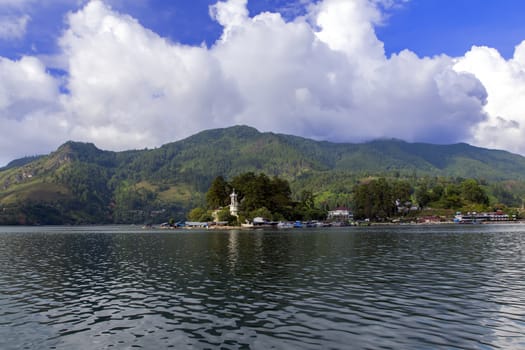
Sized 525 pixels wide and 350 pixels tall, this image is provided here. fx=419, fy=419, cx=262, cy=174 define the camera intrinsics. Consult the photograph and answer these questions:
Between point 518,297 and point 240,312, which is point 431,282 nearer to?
point 518,297

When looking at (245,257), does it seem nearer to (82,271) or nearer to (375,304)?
(82,271)

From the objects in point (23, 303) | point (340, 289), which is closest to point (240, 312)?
point (340, 289)

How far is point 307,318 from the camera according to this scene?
99.9 ft

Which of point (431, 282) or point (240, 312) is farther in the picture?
point (431, 282)

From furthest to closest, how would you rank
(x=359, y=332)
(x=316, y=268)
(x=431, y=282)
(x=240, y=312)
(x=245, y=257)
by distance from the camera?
(x=245, y=257) → (x=316, y=268) → (x=431, y=282) → (x=240, y=312) → (x=359, y=332)

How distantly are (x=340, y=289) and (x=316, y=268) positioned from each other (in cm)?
1550

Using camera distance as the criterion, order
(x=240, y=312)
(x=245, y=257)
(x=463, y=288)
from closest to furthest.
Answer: (x=240, y=312), (x=463, y=288), (x=245, y=257)

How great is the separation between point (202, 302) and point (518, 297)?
27695mm

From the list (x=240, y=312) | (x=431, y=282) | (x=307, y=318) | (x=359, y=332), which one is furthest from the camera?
(x=431, y=282)

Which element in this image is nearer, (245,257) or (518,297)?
(518,297)

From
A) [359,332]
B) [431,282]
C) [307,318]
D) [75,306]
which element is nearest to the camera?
[359,332]

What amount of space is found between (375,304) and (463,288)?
12.3 metres

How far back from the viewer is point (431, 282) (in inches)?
1757

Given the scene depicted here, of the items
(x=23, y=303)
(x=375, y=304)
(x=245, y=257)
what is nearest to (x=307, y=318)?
(x=375, y=304)
